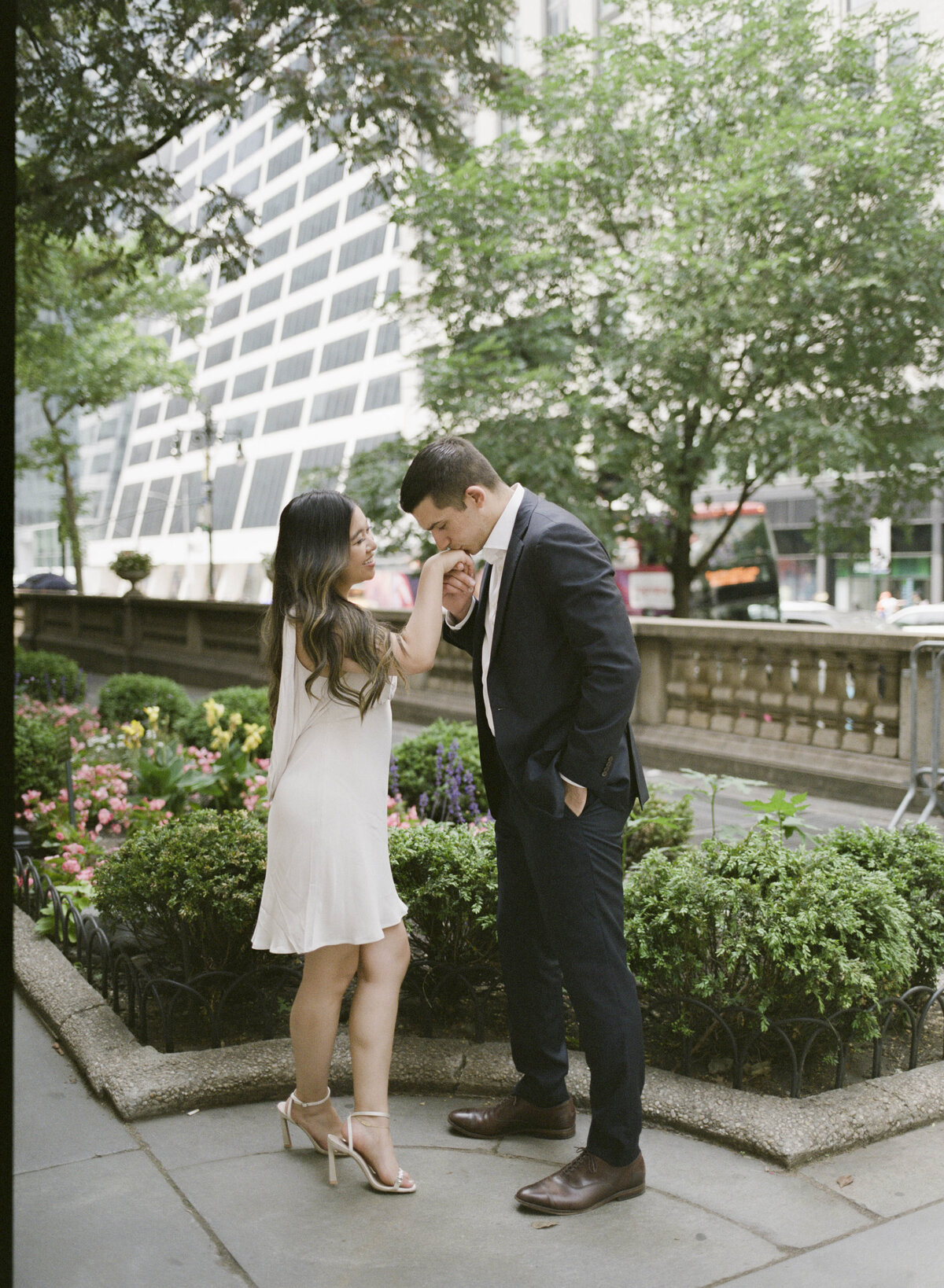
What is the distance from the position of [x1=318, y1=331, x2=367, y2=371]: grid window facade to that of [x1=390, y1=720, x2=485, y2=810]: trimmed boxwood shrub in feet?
145

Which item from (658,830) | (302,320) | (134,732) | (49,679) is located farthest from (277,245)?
(302,320)

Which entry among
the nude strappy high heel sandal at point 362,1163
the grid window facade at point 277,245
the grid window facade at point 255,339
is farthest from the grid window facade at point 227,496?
the nude strappy high heel sandal at point 362,1163

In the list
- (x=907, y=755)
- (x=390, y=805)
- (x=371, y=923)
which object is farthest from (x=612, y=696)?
(x=907, y=755)

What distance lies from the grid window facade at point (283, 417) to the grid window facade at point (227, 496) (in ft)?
27.1

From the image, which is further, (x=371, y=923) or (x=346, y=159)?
(x=346, y=159)

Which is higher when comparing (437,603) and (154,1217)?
(437,603)

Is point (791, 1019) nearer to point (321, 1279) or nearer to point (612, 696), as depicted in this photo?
point (612, 696)

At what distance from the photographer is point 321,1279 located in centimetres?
263

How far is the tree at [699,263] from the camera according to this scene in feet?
51.5

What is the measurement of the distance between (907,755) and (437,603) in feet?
21.9

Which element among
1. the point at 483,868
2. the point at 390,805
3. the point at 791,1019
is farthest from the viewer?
the point at 390,805

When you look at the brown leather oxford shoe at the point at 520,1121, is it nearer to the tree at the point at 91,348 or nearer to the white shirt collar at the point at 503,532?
the white shirt collar at the point at 503,532

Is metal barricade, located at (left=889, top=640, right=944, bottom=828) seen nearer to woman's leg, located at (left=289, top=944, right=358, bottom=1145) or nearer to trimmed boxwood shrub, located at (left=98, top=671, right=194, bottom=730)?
woman's leg, located at (left=289, top=944, right=358, bottom=1145)

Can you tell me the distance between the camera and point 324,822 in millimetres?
3045
